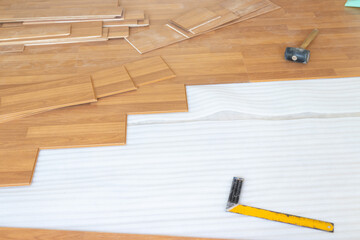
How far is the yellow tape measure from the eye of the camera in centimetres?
170

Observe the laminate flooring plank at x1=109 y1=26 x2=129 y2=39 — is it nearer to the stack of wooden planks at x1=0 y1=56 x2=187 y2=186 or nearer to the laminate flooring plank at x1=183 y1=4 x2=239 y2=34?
the stack of wooden planks at x1=0 y1=56 x2=187 y2=186

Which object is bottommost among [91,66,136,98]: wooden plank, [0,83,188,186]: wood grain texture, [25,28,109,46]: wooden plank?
[0,83,188,186]: wood grain texture

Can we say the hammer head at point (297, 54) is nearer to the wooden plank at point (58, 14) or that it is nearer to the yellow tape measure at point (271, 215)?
the yellow tape measure at point (271, 215)

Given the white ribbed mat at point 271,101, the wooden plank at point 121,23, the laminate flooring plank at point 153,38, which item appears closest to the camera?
the white ribbed mat at point 271,101

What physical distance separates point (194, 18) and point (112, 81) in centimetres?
117

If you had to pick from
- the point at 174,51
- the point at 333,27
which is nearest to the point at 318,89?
the point at 333,27

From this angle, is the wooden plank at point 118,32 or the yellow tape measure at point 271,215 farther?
the wooden plank at point 118,32

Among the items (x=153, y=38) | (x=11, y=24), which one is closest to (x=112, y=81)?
(x=153, y=38)

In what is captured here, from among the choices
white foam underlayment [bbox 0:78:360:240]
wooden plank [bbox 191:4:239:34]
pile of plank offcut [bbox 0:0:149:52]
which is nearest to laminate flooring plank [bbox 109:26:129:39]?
pile of plank offcut [bbox 0:0:149:52]

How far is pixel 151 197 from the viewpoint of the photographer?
1864mm

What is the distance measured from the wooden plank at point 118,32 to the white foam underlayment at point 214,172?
1073mm

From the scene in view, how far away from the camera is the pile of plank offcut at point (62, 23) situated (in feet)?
9.95

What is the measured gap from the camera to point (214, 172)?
77.9 inches

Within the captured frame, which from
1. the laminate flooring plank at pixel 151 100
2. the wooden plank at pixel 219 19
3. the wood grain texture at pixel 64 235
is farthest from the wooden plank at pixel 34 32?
the wood grain texture at pixel 64 235
